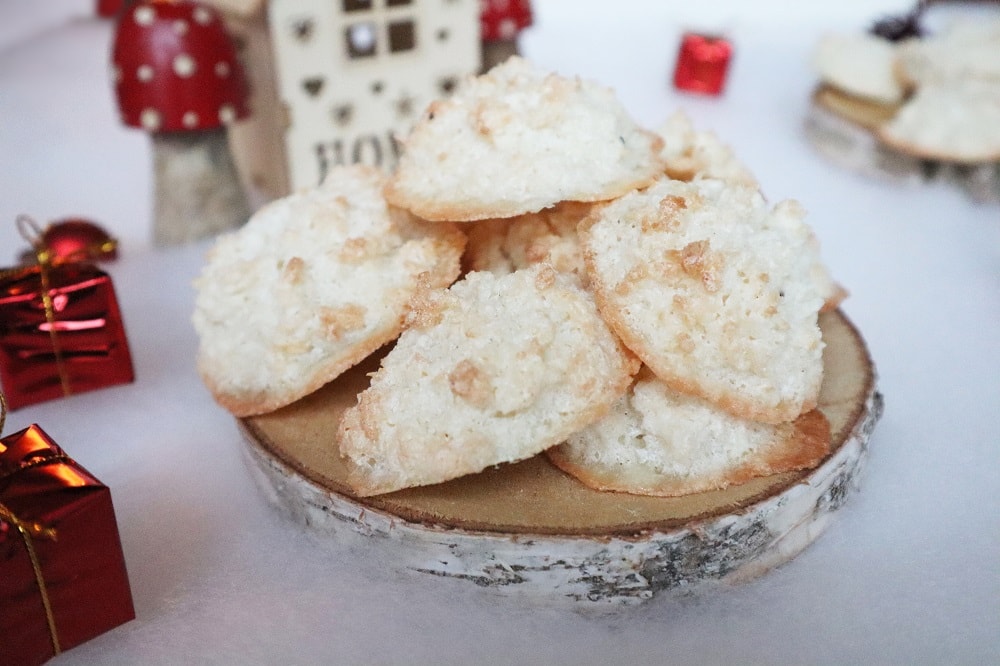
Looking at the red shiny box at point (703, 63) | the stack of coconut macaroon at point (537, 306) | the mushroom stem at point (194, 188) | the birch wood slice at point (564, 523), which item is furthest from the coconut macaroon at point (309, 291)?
the red shiny box at point (703, 63)

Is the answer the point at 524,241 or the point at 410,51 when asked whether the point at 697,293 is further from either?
the point at 410,51

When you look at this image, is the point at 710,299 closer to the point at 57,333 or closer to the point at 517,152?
the point at 517,152

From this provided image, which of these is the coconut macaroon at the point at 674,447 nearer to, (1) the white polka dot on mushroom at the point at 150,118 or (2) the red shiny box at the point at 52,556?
(2) the red shiny box at the point at 52,556

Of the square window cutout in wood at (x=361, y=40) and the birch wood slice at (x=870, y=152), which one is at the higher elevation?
the square window cutout in wood at (x=361, y=40)

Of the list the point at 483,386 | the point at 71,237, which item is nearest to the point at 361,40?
the point at 71,237

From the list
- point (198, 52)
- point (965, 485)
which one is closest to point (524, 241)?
point (965, 485)

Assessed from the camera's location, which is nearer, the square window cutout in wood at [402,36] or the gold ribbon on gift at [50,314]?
the gold ribbon on gift at [50,314]

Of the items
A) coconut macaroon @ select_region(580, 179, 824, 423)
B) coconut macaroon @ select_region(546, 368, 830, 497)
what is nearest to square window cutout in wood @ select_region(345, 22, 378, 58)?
coconut macaroon @ select_region(580, 179, 824, 423)
